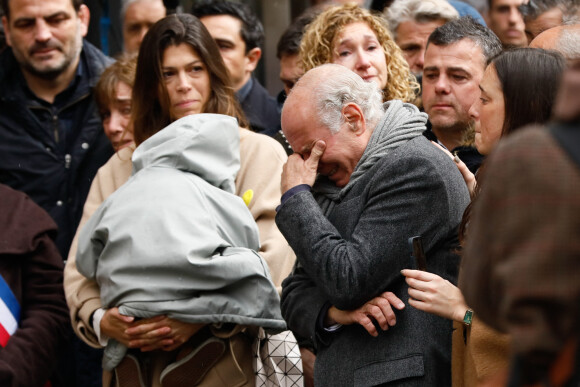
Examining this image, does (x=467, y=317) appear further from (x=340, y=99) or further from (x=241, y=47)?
(x=241, y=47)

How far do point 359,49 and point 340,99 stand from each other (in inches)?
50.2

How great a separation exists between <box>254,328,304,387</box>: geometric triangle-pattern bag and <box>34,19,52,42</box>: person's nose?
238 cm

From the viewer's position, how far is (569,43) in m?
3.27

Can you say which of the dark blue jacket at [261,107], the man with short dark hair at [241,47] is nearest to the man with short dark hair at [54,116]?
the man with short dark hair at [241,47]

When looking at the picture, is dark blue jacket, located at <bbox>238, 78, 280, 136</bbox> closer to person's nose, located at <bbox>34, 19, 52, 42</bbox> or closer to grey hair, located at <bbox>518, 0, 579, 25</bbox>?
person's nose, located at <bbox>34, 19, 52, 42</bbox>

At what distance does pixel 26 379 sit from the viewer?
12.4 feet

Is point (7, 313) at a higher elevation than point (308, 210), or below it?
below

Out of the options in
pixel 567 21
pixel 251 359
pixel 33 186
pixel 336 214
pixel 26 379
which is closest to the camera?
pixel 336 214

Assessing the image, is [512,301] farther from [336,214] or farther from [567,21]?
[567,21]

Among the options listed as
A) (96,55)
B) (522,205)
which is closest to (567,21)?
(96,55)

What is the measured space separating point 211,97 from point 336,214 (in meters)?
A: 1.34

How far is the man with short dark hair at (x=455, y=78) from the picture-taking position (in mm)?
3947

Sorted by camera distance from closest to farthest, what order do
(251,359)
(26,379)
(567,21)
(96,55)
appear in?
(251,359)
(26,379)
(567,21)
(96,55)

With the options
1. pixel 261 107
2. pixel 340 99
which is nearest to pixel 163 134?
pixel 340 99
